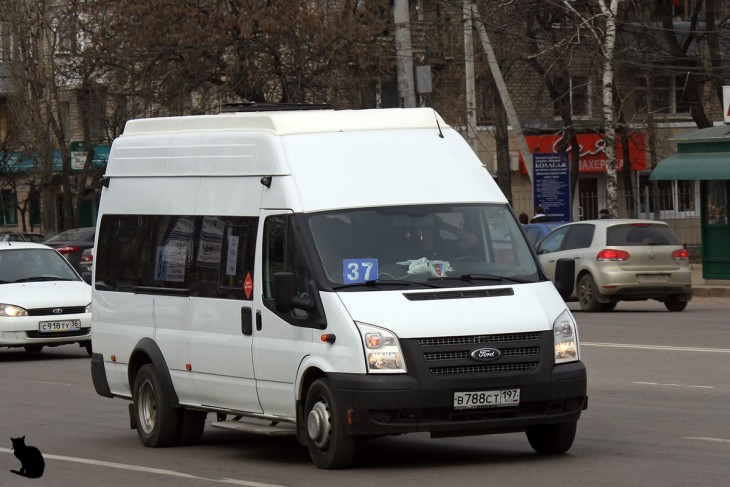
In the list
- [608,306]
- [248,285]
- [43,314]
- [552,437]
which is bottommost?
[608,306]

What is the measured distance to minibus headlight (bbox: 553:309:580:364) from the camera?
10.3 metres

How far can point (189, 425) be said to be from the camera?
1236 cm

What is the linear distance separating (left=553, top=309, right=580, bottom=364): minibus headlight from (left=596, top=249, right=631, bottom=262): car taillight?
16.6m

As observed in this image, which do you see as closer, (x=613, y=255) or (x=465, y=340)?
(x=465, y=340)

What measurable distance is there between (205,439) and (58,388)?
5339mm

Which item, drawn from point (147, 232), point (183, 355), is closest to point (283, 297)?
point (183, 355)

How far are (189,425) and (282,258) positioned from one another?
215 centimetres

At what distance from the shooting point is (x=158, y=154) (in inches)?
496

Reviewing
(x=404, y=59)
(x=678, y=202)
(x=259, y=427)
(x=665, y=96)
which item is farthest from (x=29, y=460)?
(x=665, y=96)

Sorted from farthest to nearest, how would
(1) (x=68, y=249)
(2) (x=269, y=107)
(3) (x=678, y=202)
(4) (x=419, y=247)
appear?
(3) (x=678, y=202), (1) (x=68, y=249), (2) (x=269, y=107), (4) (x=419, y=247)

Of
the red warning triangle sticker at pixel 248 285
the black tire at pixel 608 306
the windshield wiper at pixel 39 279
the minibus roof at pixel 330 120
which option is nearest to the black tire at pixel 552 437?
the red warning triangle sticker at pixel 248 285

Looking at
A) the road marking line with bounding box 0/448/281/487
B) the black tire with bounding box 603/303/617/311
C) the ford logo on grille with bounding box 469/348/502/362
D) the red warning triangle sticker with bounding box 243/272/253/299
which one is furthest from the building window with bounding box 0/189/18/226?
the ford logo on grille with bounding box 469/348/502/362

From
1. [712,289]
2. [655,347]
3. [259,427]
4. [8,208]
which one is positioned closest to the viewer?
[259,427]

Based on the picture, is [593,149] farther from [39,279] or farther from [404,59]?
[39,279]
